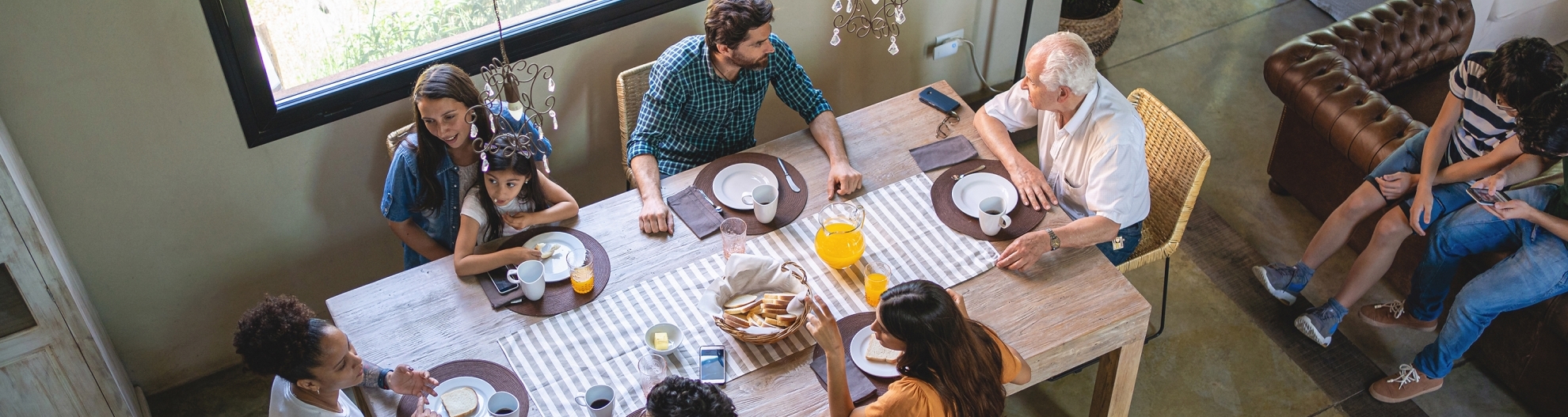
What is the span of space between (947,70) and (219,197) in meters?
2.63

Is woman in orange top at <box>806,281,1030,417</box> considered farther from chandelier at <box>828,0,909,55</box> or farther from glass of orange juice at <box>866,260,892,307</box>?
chandelier at <box>828,0,909,55</box>

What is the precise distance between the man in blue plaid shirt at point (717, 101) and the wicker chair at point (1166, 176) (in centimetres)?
98

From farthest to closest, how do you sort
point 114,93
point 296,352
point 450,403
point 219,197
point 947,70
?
point 947,70 → point 219,197 → point 114,93 → point 450,403 → point 296,352

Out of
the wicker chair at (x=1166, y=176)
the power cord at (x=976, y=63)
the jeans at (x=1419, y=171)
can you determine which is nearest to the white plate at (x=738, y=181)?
the wicker chair at (x=1166, y=176)

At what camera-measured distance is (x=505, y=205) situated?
297 centimetres

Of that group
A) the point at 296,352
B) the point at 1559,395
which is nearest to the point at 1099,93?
the point at 1559,395

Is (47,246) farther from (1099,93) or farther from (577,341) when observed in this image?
(1099,93)

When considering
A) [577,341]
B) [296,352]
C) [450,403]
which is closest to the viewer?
[296,352]

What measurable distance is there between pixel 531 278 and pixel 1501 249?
2.92 metres

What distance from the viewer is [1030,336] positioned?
2.64 meters

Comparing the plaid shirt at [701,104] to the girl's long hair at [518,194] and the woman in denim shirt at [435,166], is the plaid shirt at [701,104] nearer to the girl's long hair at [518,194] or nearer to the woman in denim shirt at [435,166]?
the girl's long hair at [518,194]

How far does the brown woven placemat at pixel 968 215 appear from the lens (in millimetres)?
2957

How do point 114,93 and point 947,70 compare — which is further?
point 947,70

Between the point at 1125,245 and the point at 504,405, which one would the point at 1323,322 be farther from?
the point at 504,405
